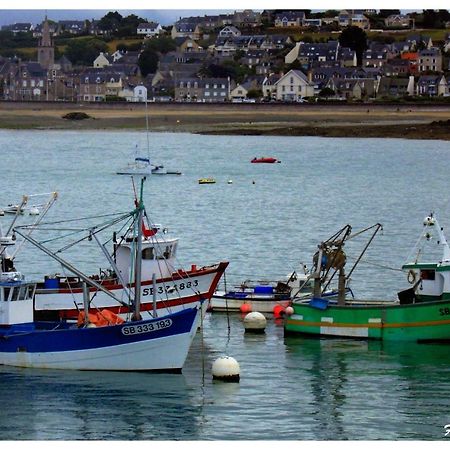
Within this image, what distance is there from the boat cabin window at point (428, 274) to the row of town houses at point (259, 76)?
129787 millimetres

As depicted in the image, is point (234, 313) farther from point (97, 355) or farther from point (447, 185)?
point (447, 185)

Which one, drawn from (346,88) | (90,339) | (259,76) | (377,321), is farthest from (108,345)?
(259,76)

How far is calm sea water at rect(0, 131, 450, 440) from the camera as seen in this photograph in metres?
27.1

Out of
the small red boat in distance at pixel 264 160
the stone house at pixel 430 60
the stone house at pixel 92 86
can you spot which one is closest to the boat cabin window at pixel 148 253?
the small red boat in distance at pixel 264 160

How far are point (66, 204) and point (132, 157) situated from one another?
3625 centimetres

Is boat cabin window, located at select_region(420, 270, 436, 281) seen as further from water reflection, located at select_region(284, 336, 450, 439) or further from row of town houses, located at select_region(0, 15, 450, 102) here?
row of town houses, located at select_region(0, 15, 450, 102)

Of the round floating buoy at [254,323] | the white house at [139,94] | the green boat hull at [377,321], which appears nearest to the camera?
the green boat hull at [377,321]

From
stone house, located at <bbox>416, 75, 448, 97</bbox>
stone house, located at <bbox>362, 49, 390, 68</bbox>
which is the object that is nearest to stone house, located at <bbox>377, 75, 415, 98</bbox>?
stone house, located at <bbox>416, 75, 448, 97</bbox>

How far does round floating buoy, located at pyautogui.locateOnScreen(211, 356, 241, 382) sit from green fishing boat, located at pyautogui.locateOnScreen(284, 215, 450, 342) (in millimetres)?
4634

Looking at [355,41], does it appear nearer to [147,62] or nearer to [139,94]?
[147,62]

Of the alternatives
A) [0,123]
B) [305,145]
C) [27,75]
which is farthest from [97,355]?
[27,75]

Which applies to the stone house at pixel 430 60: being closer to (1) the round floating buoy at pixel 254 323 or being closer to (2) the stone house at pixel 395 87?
(2) the stone house at pixel 395 87

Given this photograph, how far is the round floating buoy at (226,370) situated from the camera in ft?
98.6

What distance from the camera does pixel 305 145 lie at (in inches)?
4739
